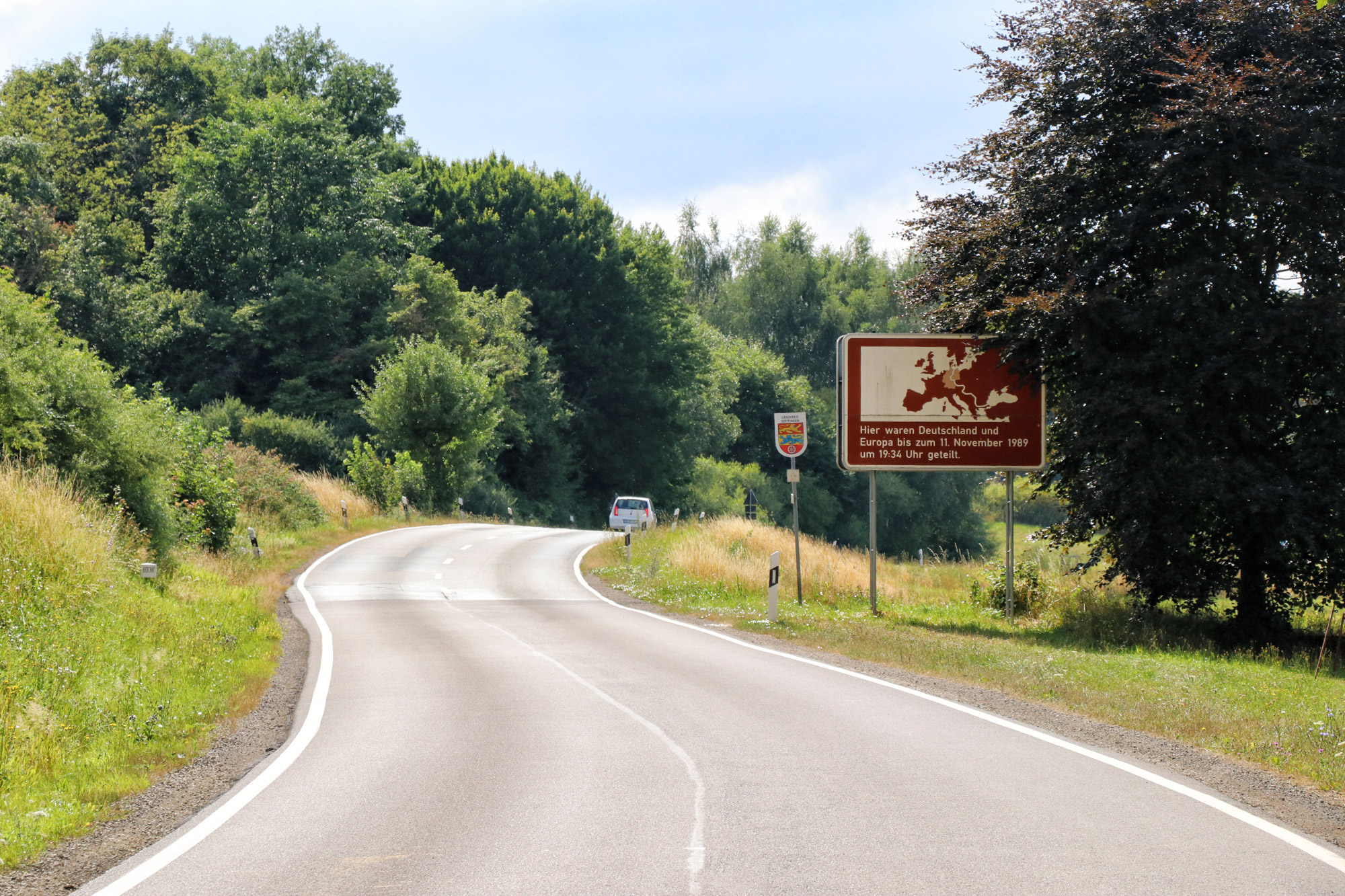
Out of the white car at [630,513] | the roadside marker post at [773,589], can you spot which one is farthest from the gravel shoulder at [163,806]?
the white car at [630,513]

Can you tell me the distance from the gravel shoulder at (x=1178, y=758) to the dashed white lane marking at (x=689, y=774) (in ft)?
11.0

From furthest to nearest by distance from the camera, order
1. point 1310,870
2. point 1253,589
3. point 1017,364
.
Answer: point 1017,364
point 1253,589
point 1310,870

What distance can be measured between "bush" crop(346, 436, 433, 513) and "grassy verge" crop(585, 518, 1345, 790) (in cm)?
1510

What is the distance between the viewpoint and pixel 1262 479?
1647cm

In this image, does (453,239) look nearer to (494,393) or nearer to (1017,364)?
(494,393)

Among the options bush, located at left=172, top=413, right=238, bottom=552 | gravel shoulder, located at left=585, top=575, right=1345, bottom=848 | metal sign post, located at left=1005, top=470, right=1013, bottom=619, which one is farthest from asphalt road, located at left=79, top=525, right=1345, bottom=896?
→ bush, located at left=172, top=413, right=238, bottom=552

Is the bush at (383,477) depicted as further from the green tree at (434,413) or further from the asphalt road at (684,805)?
the asphalt road at (684,805)

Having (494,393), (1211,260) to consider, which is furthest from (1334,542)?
(494,393)

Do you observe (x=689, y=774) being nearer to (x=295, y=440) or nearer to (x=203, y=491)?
(x=203, y=491)

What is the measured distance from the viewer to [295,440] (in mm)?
48906

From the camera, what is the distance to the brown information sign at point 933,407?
799 inches

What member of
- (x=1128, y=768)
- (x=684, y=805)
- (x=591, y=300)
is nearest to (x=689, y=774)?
(x=684, y=805)

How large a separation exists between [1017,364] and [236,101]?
4980 centimetres

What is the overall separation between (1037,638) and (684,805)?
13.0m
